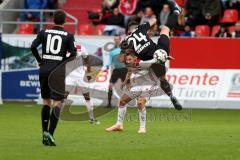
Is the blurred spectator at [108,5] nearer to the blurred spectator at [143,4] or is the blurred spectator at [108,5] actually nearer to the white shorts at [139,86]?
the blurred spectator at [143,4]

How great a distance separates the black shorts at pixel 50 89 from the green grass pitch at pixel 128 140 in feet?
2.92

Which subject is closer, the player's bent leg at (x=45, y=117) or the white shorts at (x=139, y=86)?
the player's bent leg at (x=45, y=117)

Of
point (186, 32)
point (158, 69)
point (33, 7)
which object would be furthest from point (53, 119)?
point (33, 7)

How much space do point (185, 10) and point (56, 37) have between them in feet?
51.1

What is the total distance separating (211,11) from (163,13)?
1.80 m

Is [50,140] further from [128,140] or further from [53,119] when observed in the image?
[128,140]

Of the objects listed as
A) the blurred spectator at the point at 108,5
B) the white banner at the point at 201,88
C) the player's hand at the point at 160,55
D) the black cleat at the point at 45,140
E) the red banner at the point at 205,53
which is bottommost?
the white banner at the point at 201,88

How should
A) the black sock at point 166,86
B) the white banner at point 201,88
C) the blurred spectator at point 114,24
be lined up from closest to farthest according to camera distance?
the black sock at point 166,86 < the white banner at point 201,88 < the blurred spectator at point 114,24

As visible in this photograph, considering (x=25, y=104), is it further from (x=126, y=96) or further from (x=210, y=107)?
(x=126, y=96)

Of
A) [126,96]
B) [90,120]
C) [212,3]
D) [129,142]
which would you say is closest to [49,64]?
[129,142]

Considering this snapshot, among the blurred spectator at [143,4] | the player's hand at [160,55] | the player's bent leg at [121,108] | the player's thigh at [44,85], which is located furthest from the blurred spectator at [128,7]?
the player's thigh at [44,85]

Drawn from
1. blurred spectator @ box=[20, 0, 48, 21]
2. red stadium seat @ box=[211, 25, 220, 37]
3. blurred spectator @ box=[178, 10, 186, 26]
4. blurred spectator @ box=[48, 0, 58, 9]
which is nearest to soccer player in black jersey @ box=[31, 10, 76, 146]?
blurred spectator @ box=[178, 10, 186, 26]

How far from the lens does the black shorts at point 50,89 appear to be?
13555mm

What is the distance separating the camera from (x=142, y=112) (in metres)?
16.5
